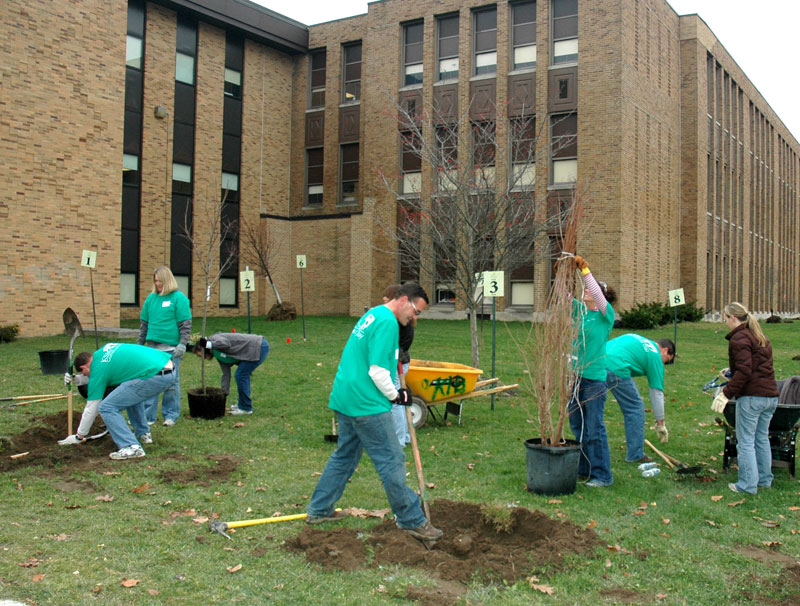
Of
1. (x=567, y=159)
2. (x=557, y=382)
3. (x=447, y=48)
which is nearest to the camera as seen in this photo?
(x=557, y=382)

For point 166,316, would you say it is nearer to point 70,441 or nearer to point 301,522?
point 70,441

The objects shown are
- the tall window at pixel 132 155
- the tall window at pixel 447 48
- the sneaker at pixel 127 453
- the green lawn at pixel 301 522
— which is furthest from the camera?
the tall window at pixel 447 48

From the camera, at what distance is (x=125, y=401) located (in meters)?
7.74

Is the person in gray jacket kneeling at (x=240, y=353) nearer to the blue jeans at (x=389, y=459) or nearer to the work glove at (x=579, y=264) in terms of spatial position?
the blue jeans at (x=389, y=459)

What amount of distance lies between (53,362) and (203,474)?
802 centimetres

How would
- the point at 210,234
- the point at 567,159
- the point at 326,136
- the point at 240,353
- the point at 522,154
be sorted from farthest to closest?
1. the point at 326,136
2. the point at 210,234
3. the point at 567,159
4. the point at 522,154
5. the point at 240,353

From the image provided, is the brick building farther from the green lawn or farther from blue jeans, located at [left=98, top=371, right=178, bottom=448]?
blue jeans, located at [left=98, top=371, right=178, bottom=448]

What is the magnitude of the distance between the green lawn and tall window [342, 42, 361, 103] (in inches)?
991

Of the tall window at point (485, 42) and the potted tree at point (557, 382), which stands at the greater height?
the tall window at point (485, 42)

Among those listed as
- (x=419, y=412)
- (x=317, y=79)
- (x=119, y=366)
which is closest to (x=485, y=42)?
(x=317, y=79)

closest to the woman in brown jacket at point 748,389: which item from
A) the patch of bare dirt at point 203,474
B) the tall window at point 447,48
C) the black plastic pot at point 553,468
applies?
the black plastic pot at point 553,468

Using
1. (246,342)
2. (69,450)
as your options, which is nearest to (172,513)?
(69,450)

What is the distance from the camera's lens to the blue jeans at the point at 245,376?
10.4 meters

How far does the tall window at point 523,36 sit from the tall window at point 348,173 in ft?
28.7
